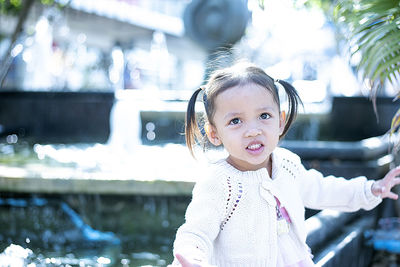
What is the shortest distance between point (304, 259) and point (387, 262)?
89.0 inches

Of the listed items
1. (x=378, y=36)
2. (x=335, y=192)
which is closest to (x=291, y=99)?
(x=335, y=192)

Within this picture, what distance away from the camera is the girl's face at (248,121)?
193cm

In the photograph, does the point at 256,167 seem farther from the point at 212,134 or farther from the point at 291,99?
the point at 291,99

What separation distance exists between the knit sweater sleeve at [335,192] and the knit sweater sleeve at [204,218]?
0.46 m

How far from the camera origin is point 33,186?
13.8ft

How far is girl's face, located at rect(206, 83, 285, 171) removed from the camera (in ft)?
6.32

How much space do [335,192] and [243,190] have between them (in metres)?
0.49

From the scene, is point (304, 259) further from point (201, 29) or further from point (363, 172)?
point (201, 29)

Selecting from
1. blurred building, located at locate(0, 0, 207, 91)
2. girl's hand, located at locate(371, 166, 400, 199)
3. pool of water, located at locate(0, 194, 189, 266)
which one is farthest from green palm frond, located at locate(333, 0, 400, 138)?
blurred building, located at locate(0, 0, 207, 91)

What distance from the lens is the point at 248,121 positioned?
1.93m

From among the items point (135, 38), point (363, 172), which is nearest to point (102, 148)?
point (363, 172)

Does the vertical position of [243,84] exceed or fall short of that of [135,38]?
it falls short

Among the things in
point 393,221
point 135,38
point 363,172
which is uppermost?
point 135,38

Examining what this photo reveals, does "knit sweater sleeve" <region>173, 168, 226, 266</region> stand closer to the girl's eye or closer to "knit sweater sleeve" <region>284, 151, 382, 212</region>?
the girl's eye
